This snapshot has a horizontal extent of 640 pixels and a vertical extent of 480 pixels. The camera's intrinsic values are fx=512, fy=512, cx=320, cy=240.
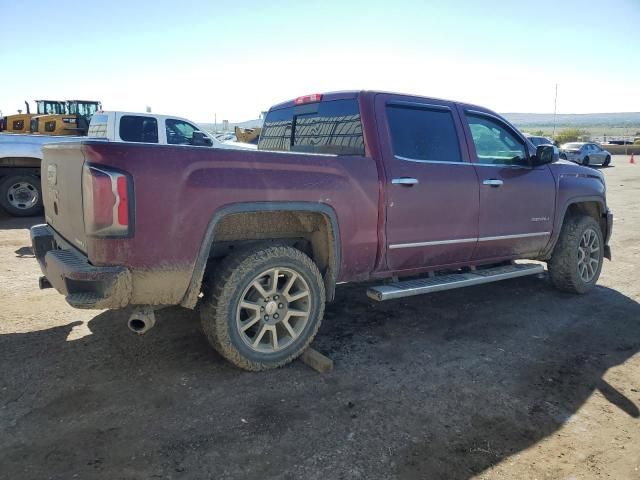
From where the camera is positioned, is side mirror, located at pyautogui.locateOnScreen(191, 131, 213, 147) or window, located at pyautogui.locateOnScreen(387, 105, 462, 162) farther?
side mirror, located at pyautogui.locateOnScreen(191, 131, 213, 147)

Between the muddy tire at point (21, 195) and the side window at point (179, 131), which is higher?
the side window at point (179, 131)

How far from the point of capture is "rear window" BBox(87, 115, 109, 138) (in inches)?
394

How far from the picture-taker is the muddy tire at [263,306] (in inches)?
134

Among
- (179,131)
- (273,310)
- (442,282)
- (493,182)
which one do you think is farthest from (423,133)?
(179,131)

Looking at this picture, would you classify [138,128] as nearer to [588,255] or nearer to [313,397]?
[588,255]

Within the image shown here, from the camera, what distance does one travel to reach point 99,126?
33.5ft

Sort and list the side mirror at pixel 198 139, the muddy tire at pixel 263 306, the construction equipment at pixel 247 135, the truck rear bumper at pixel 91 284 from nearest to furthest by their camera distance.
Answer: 1. the truck rear bumper at pixel 91 284
2. the muddy tire at pixel 263 306
3. the side mirror at pixel 198 139
4. the construction equipment at pixel 247 135

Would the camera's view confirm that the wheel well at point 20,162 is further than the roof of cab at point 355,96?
Yes

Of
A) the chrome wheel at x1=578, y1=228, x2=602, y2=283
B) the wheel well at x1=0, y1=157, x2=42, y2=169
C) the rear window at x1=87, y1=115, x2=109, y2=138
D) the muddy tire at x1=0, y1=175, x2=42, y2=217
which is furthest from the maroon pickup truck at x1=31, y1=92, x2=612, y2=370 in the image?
the muddy tire at x1=0, y1=175, x2=42, y2=217

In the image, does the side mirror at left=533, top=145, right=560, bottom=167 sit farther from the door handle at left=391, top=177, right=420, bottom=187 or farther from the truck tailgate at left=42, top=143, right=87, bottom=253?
the truck tailgate at left=42, top=143, right=87, bottom=253

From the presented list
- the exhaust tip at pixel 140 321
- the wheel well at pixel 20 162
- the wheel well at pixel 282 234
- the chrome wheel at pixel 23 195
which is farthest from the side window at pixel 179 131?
the exhaust tip at pixel 140 321

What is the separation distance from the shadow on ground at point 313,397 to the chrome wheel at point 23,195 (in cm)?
675

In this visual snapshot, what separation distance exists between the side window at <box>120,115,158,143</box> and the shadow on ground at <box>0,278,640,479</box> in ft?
21.1

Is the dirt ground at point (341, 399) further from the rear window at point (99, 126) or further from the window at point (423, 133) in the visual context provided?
the rear window at point (99, 126)
